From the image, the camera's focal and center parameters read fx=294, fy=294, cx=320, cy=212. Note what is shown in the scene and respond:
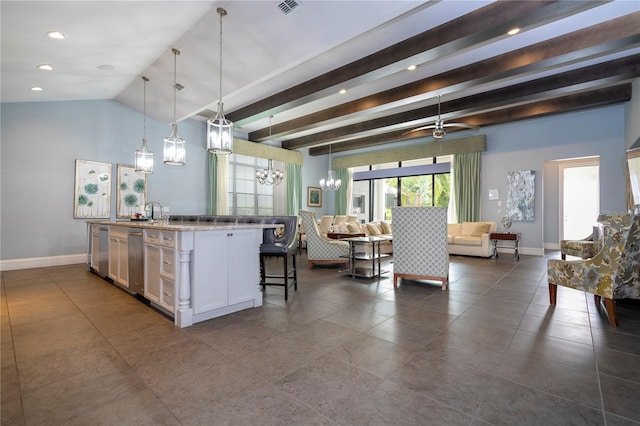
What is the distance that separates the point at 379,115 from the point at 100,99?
6.15 m

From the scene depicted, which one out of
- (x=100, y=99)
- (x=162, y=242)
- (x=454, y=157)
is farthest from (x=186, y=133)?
(x=454, y=157)

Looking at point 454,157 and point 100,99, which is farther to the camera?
point 454,157

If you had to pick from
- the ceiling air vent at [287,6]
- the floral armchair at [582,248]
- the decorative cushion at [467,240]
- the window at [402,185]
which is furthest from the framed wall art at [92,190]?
the floral armchair at [582,248]

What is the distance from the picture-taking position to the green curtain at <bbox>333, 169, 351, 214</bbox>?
10992 millimetres

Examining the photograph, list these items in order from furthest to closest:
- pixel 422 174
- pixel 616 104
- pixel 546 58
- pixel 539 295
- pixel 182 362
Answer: pixel 422 174
pixel 616 104
pixel 546 58
pixel 539 295
pixel 182 362

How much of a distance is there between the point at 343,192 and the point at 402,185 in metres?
2.19

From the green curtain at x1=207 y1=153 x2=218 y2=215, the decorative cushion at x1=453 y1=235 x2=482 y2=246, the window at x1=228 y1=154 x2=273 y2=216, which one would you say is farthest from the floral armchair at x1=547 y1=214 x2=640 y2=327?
the window at x1=228 y1=154 x2=273 y2=216

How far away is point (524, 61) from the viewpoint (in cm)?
422

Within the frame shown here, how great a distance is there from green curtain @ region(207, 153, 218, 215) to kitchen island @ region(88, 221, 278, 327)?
435cm

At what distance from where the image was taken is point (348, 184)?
11.0 meters

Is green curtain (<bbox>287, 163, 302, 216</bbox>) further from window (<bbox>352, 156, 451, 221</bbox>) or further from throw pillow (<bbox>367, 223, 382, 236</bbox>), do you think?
throw pillow (<bbox>367, 223, 382, 236</bbox>)

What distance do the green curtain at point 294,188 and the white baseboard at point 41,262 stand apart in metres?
5.60

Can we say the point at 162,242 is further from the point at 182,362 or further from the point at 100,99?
the point at 100,99

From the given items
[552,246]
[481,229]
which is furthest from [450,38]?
[552,246]
